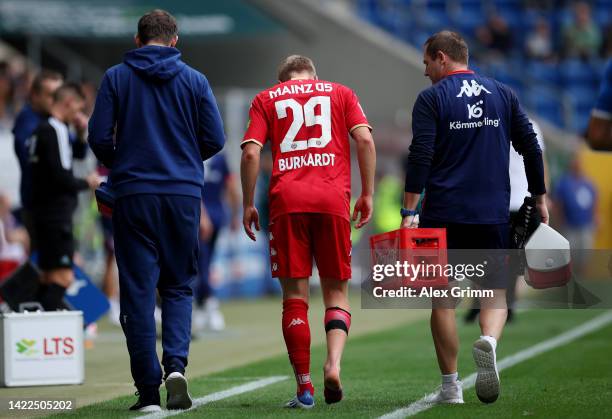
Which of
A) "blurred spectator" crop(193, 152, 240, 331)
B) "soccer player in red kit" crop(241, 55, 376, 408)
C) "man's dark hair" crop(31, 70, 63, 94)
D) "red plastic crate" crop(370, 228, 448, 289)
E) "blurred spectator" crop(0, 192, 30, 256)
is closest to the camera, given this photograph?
"red plastic crate" crop(370, 228, 448, 289)

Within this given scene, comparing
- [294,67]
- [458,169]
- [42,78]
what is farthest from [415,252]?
[42,78]

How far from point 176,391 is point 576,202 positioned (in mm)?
16887

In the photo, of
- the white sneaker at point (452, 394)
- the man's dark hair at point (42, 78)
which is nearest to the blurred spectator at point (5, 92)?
→ the man's dark hair at point (42, 78)

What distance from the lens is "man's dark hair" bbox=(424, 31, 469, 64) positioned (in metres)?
8.00

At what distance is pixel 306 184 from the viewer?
7949 millimetres

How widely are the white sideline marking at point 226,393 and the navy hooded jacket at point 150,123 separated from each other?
120 centimetres

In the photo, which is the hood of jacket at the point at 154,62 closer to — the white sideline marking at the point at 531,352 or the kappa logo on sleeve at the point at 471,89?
the kappa logo on sleeve at the point at 471,89

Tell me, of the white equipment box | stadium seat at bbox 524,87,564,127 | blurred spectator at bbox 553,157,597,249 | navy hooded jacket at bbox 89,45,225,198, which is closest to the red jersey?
navy hooded jacket at bbox 89,45,225,198

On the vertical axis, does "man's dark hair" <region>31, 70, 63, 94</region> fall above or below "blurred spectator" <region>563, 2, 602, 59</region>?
below

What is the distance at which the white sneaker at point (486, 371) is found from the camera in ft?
25.1

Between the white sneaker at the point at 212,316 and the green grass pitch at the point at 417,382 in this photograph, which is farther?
the white sneaker at the point at 212,316

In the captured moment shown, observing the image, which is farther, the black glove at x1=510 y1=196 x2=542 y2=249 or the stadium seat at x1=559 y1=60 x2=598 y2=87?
the stadium seat at x1=559 y1=60 x2=598 y2=87

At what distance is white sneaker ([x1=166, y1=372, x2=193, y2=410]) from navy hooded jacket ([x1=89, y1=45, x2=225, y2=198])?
3.31ft

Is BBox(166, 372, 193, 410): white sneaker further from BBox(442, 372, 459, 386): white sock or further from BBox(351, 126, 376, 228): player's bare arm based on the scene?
BBox(442, 372, 459, 386): white sock
